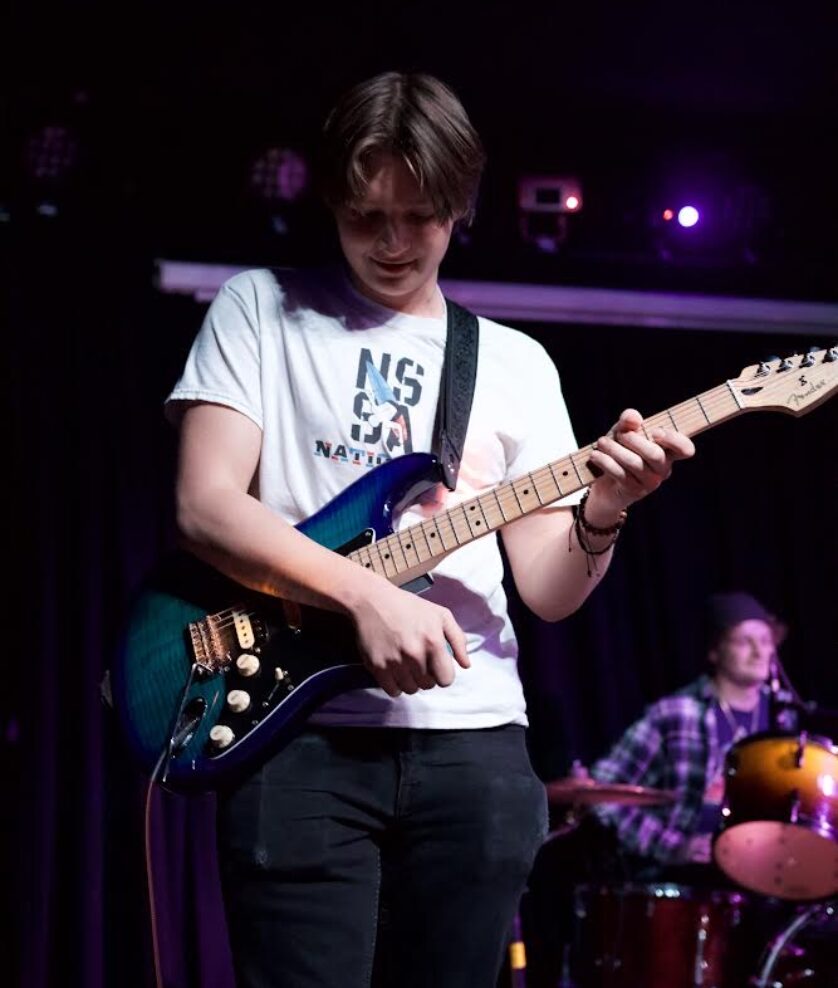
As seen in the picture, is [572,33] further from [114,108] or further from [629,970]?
[629,970]

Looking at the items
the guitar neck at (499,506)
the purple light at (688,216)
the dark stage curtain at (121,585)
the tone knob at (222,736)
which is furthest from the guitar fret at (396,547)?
the purple light at (688,216)

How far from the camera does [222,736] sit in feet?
6.05

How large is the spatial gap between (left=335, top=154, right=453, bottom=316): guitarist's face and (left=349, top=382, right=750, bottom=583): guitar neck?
411 millimetres

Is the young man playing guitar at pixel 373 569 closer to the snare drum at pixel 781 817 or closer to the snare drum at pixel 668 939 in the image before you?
the snare drum at pixel 781 817

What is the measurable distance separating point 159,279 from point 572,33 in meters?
2.02

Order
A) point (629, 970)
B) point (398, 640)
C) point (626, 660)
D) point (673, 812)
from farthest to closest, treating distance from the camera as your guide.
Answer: point (626, 660), point (673, 812), point (629, 970), point (398, 640)

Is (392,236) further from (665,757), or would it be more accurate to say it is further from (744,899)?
(665,757)

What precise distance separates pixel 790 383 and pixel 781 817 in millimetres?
3134

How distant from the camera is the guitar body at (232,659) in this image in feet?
6.04

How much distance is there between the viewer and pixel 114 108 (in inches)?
201

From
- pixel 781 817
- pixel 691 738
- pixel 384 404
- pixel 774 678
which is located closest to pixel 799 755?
pixel 781 817

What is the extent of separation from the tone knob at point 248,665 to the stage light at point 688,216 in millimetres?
4162

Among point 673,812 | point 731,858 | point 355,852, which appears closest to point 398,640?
point 355,852

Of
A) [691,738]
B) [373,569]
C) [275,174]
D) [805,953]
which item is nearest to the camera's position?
[373,569]
